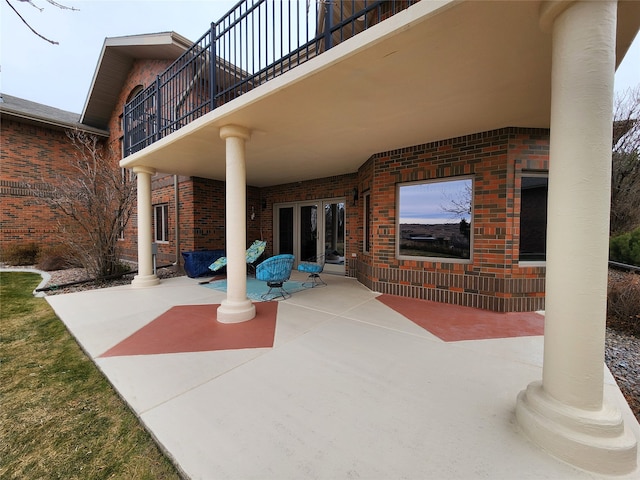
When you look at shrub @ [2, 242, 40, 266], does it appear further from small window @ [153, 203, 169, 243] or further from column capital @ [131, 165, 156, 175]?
column capital @ [131, 165, 156, 175]

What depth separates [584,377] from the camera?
159 cm

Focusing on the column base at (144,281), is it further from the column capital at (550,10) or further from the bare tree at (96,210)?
the column capital at (550,10)

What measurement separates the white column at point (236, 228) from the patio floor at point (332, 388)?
26cm

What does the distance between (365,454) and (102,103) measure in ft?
52.6

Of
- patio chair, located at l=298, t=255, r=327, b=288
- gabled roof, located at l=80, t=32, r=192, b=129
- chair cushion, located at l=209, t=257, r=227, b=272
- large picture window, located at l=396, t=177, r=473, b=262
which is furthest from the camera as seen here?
gabled roof, located at l=80, t=32, r=192, b=129

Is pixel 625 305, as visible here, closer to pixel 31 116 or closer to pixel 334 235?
pixel 334 235

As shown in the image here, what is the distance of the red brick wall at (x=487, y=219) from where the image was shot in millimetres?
4117

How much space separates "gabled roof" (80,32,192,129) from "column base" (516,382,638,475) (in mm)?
11226

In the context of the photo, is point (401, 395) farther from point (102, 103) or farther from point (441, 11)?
point (102, 103)

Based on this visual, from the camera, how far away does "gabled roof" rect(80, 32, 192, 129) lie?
823 centimetres

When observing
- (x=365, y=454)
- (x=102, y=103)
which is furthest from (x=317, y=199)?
(x=102, y=103)

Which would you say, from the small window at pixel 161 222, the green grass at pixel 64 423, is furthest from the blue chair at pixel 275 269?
the small window at pixel 161 222

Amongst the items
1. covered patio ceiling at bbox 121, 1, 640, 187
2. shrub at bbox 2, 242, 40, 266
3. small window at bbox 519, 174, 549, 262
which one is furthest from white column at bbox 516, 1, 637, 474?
shrub at bbox 2, 242, 40, 266

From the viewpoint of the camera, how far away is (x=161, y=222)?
9.16m
